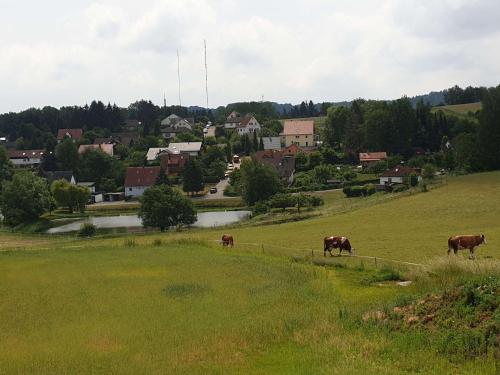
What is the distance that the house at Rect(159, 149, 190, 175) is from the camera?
110562mm

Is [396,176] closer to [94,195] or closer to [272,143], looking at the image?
[94,195]

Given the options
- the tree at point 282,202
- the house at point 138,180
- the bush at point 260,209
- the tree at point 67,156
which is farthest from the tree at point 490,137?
the tree at point 67,156

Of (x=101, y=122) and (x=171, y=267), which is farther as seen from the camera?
(x=101, y=122)

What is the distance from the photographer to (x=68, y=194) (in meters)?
83.6

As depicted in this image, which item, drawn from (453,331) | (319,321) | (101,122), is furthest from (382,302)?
(101,122)

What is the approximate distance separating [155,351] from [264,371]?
3.66 m

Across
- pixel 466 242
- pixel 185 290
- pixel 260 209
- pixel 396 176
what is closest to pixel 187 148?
pixel 396 176

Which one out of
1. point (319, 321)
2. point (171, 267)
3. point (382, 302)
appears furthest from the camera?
point (171, 267)

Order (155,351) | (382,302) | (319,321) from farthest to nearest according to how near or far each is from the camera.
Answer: (382,302) → (319,321) → (155,351)

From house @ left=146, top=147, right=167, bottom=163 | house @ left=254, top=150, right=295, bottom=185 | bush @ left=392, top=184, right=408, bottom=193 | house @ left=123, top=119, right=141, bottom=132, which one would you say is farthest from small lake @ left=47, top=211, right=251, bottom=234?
house @ left=123, top=119, right=141, bottom=132

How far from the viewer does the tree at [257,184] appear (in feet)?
251

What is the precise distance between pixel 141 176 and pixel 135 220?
24.6 metres

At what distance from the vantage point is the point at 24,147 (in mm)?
149625

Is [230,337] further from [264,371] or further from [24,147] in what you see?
[24,147]
